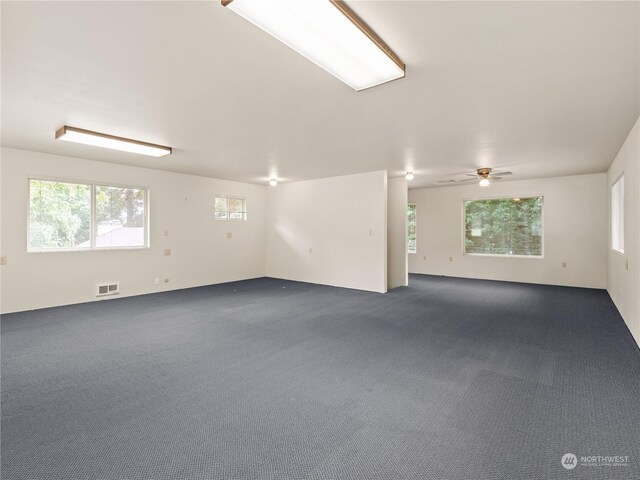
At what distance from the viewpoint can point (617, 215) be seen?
560 cm

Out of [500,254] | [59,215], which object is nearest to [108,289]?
[59,215]

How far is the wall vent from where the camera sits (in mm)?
5761

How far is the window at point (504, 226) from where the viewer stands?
7738 millimetres

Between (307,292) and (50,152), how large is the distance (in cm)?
506

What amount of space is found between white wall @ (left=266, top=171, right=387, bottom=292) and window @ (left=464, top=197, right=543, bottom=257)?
3501 mm

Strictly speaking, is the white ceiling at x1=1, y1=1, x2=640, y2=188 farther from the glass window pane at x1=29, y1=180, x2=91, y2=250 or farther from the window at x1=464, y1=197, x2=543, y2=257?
the window at x1=464, y1=197, x2=543, y2=257

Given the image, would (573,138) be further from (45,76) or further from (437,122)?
(45,76)

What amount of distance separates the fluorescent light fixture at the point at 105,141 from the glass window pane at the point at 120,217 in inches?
72.0

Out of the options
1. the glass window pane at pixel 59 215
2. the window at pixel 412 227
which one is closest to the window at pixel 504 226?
the window at pixel 412 227

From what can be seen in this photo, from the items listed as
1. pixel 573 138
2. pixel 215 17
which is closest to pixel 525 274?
pixel 573 138

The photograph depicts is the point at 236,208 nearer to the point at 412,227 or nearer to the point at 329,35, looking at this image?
the point at 412,227

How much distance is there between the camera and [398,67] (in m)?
2.30

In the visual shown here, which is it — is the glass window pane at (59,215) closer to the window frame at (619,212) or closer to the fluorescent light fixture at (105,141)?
the fluorescent light fixture at (105,141)

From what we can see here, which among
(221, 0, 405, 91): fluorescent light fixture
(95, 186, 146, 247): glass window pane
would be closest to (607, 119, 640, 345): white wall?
(221, 0, 405, 91): fluorescent light fixture
